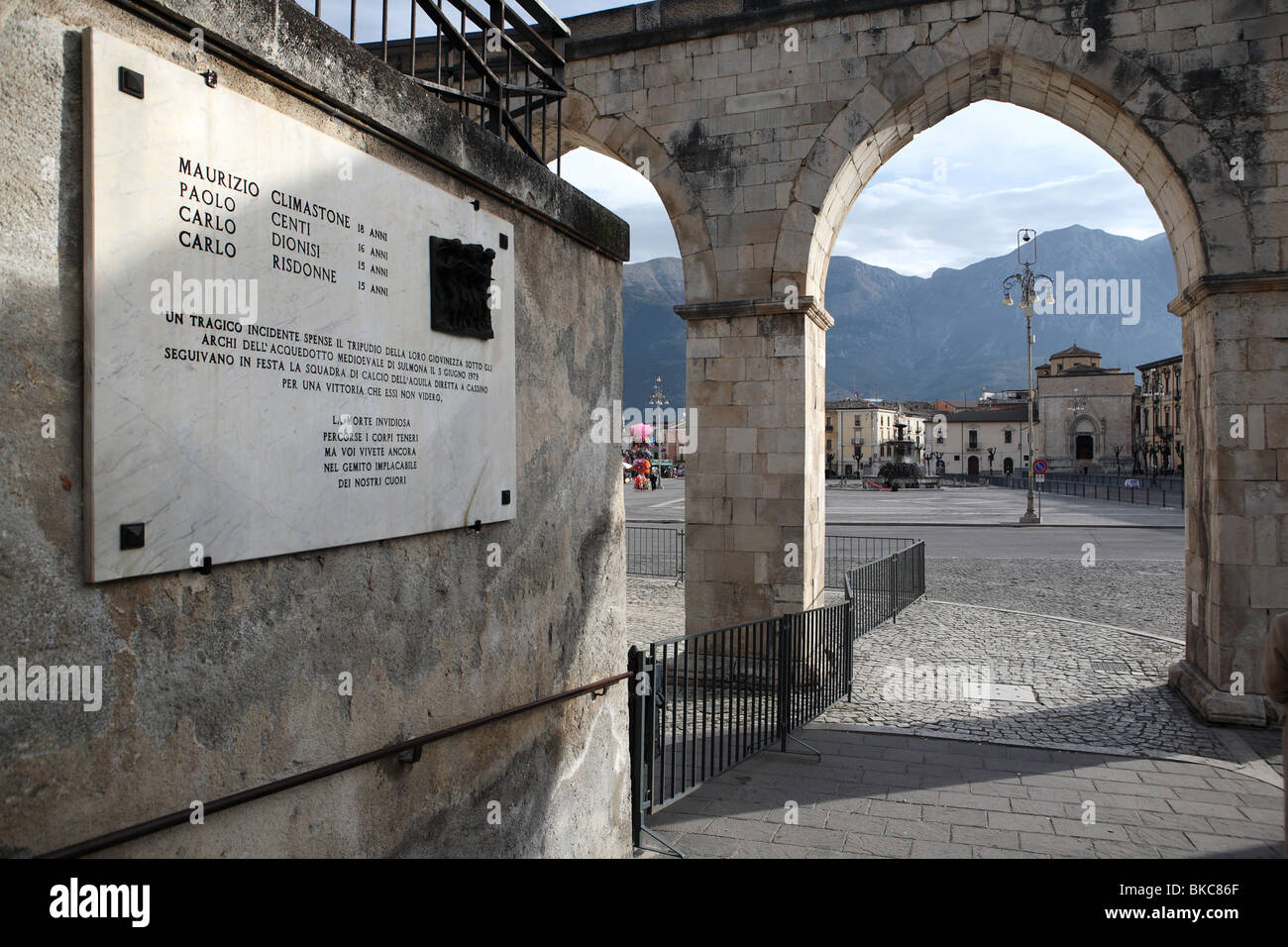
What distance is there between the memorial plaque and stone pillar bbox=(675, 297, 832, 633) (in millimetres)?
6293

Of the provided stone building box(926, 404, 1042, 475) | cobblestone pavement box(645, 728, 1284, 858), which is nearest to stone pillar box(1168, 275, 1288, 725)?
cobblestone pavement box(645, 728, 1284, 858)

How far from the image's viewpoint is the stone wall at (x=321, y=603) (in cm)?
174

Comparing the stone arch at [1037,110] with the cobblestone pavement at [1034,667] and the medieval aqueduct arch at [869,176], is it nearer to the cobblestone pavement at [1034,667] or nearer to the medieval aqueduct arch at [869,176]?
the medieval aqueduct arch at [869,176]

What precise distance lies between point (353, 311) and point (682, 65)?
8.04m

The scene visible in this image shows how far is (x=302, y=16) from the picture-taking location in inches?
95.0

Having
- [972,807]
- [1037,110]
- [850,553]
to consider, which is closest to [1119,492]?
[850,553]

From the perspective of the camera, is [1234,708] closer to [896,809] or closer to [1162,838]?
[1162,838]

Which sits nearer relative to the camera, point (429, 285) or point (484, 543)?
point (429, 285)

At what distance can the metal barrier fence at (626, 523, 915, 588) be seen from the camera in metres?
17.3

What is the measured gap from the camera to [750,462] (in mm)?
9289

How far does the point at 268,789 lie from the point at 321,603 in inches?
19.4
